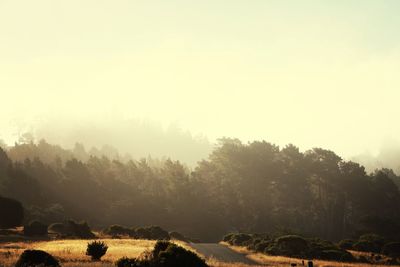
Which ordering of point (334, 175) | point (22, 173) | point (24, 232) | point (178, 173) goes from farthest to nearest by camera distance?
1. point (178, 173)
2. point (334, 175)
3. point (22, 173)
4. point (24, 232)

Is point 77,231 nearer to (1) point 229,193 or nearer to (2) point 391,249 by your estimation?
(2) point 391,249

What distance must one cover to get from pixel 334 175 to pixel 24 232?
68.4 meters

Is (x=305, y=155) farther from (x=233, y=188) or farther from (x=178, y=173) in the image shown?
(x=178, y=173)

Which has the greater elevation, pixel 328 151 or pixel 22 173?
pixel 328 151

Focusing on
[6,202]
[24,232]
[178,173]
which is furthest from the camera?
[178,173]

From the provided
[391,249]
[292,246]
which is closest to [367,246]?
[391,249]

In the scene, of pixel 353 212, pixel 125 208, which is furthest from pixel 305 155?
pixel 125 208

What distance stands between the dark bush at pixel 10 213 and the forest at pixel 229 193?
74.0 feet

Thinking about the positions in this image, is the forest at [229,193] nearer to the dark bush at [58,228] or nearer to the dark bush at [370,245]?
the dark bush at [58,228]

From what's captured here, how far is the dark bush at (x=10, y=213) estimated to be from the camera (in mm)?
62659

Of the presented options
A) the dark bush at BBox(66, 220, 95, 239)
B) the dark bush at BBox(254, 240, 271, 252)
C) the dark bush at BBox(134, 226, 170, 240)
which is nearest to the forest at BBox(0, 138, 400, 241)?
the dark bush at BBox(134, 226, 170, 240)

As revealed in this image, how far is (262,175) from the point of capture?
108812mm

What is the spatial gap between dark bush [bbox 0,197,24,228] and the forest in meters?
22.5

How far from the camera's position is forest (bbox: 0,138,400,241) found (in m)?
95.9
